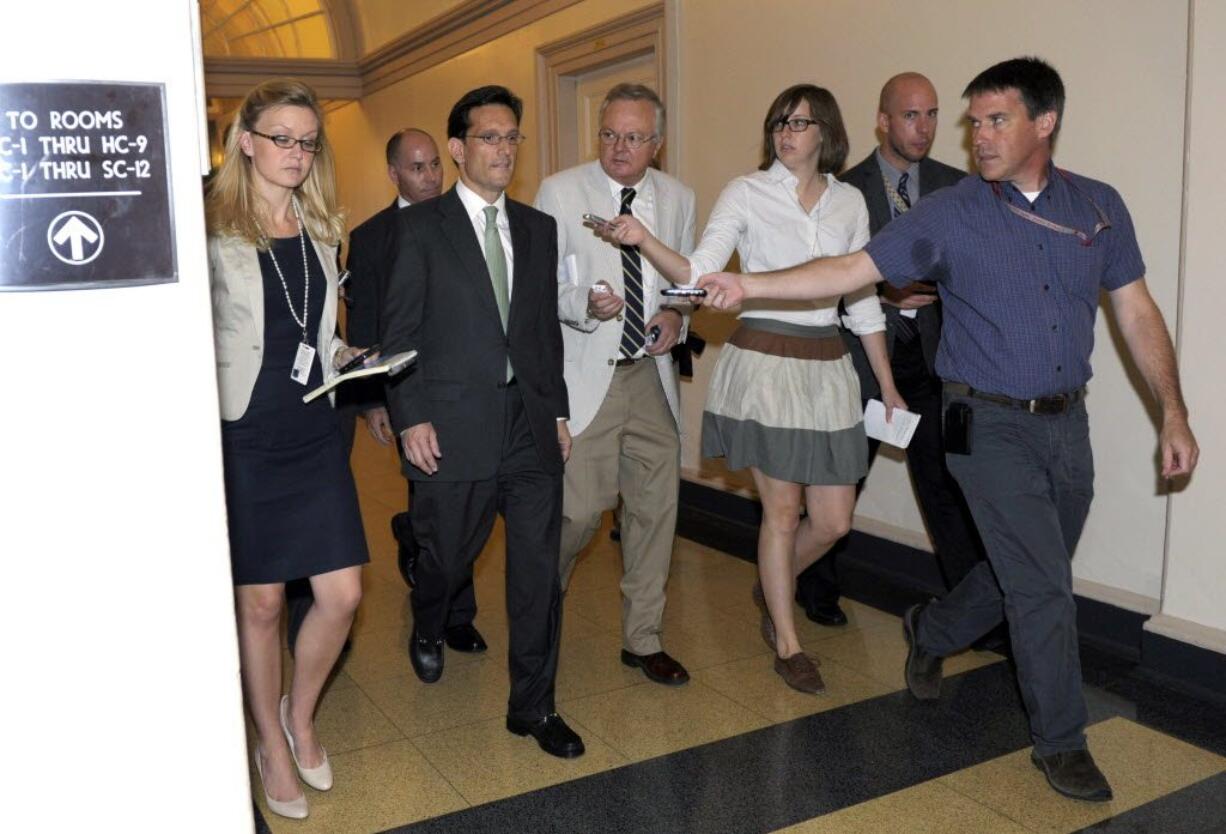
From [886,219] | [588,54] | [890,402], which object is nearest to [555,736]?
[890,402]

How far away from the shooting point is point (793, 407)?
3760 millimetres

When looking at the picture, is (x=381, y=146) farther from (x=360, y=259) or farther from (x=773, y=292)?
(x=773, y=292)

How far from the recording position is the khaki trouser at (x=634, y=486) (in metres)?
3.80

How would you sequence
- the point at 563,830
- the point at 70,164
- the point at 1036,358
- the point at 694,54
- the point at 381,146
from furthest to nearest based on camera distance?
1. the point at 381,146
2. the point at 694,54
3. the point at 1036,358
4. the point at 563,830
5. the point at 70,164

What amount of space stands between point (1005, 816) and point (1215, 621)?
4.09 ft

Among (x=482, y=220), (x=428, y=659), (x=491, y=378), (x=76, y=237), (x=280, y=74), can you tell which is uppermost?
(x=280, y=74)

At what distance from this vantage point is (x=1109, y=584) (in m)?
4.27

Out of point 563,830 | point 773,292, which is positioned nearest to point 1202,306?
point 773,292

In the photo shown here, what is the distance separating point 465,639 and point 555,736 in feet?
3.41

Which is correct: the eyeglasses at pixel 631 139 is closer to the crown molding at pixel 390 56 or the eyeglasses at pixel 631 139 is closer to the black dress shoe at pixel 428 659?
the black dress shoe at pixel 428 659

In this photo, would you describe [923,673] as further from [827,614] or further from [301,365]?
[301,365]

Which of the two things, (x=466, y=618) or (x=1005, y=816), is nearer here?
(x=1005, y=816)

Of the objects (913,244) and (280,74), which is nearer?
(913,244)

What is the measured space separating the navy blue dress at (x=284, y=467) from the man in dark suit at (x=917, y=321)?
221cm
